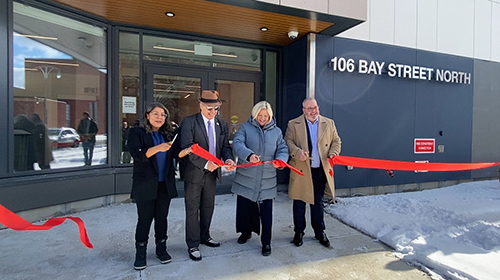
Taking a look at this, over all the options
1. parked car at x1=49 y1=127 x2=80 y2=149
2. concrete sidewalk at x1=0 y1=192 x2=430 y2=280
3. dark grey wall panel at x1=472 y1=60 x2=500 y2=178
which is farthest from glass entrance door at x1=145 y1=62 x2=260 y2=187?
dark grey wall panel at x1=472 y1=60 x2=500 y2=178

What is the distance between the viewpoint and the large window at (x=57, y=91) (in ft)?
14.4

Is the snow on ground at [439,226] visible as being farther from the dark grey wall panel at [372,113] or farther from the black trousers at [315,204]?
the black trousers at [315,204]

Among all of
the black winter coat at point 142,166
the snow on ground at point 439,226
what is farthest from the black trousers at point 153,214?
the snow on ground at point 439,226

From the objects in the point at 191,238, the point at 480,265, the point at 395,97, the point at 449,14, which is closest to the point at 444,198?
the point at 395,97

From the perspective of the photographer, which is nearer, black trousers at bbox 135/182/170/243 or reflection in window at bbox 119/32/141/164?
black trousers at bbox 135/182/170/243

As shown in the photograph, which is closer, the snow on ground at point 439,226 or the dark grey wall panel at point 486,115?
the snow on ground at point 439,226

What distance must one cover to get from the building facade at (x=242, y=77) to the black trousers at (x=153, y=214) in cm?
242

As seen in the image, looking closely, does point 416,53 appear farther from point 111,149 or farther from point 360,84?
point 111,149

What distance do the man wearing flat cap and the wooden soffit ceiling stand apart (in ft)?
7.09

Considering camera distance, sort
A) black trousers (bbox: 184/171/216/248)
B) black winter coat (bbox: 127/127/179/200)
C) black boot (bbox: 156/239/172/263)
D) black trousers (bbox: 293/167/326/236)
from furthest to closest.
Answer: black trousers (bbox: 293/167/326/236) → black trousers (bbox: 184/171/216/248) → black boot (bbox: 156/239/172/263) → black winter coat (bbox: 127/127/179/200)

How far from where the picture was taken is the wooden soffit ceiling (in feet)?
15.4

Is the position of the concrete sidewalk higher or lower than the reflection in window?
lower

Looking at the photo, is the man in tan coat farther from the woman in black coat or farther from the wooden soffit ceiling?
the wooden soffit ceiling

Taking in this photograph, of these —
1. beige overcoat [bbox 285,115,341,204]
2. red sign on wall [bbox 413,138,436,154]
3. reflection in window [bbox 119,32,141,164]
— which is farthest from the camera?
red sign on wall [bbox 413,138,436,154]
